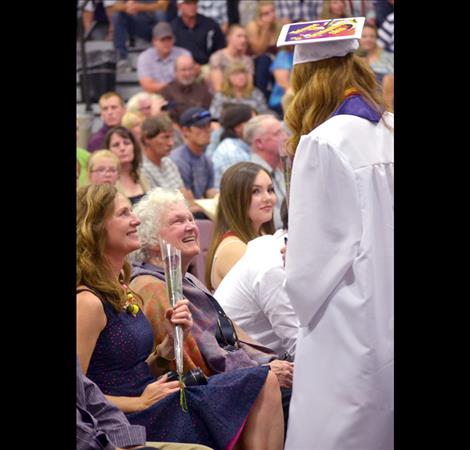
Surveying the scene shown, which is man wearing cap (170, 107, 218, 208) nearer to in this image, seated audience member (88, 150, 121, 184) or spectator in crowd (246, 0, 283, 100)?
seated audience member (88, 150, 121, 184)

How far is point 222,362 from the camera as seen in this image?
4.34m

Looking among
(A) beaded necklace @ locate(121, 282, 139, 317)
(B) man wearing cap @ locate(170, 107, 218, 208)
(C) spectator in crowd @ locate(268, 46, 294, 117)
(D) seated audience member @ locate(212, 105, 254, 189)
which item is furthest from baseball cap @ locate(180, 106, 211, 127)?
(A) beaded necklace @ locate(121, 282, 139, 317)

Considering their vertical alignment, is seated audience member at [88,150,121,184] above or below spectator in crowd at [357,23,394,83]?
below

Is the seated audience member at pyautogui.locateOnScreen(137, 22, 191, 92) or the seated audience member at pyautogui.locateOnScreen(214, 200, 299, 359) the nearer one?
the seated audience member at pyautogui.locateOnScreen(214, 200, 299, 359)

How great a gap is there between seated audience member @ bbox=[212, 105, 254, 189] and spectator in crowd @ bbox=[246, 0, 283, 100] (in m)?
1.70

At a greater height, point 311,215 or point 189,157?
point 311,215

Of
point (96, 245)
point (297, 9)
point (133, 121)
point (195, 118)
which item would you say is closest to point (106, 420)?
point (96, 245)

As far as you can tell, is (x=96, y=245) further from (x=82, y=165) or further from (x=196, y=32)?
(x=196, y=32)

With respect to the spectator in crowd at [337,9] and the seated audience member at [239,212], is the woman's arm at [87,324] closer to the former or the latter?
the seated audience member at [239,212]

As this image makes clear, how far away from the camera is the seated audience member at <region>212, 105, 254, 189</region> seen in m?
9.84
